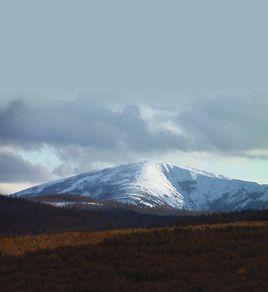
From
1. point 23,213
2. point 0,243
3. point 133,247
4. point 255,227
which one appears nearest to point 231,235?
point 255,227

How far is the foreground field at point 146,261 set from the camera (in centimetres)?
2289

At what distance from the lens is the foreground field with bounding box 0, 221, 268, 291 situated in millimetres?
22891

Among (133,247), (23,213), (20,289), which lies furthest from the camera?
(23,213)

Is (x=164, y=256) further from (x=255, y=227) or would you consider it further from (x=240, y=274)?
(x=255, y=227)

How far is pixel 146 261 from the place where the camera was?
88.2ft

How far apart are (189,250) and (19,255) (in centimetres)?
822

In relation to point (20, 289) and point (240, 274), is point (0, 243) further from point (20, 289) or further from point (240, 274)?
point (240, 274)

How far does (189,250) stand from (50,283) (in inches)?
307

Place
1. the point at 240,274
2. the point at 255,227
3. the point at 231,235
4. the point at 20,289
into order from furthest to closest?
the point at 255,227 < the point at 231,235 < the point at 240,274 < the point at 20,289

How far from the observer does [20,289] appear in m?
22.6

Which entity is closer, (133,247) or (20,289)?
(20,289)

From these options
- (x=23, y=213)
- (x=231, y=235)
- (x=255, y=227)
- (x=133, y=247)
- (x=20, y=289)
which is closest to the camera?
(x=20, y=289)

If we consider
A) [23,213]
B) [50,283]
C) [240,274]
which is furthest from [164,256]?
[23,213]

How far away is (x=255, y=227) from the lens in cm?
3547
